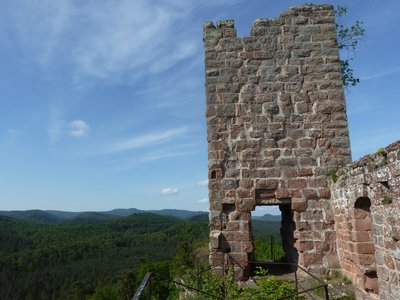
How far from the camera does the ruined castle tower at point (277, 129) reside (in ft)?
23.3

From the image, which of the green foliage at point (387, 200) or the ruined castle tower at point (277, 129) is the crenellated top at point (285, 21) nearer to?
the ruined castle tower at point (277, 129)

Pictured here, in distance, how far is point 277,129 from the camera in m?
7.37

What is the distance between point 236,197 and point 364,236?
7.81ft

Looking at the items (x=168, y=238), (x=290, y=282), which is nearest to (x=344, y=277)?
(x=290, y=282)

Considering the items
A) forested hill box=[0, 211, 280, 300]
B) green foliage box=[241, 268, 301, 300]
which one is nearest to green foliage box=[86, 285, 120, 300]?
forested hill box=[0, 211, 280, 300]

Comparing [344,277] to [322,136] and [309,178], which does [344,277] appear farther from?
[322,136]

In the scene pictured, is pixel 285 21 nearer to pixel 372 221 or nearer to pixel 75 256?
pixel 372 221

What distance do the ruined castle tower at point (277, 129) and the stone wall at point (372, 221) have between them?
22.5 inches

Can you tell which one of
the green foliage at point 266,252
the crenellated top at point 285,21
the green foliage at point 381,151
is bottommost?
the green foliage at point 266,252

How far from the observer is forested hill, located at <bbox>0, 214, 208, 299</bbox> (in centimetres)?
6419

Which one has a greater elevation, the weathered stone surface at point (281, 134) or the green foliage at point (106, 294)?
the weathered stone surface at point (281, 134)

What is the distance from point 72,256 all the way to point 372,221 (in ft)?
283

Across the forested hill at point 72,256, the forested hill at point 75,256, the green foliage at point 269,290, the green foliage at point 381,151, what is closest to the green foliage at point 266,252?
the green foliage at point 269,290

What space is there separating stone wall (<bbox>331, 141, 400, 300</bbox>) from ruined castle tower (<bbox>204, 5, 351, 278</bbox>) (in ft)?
1.87
